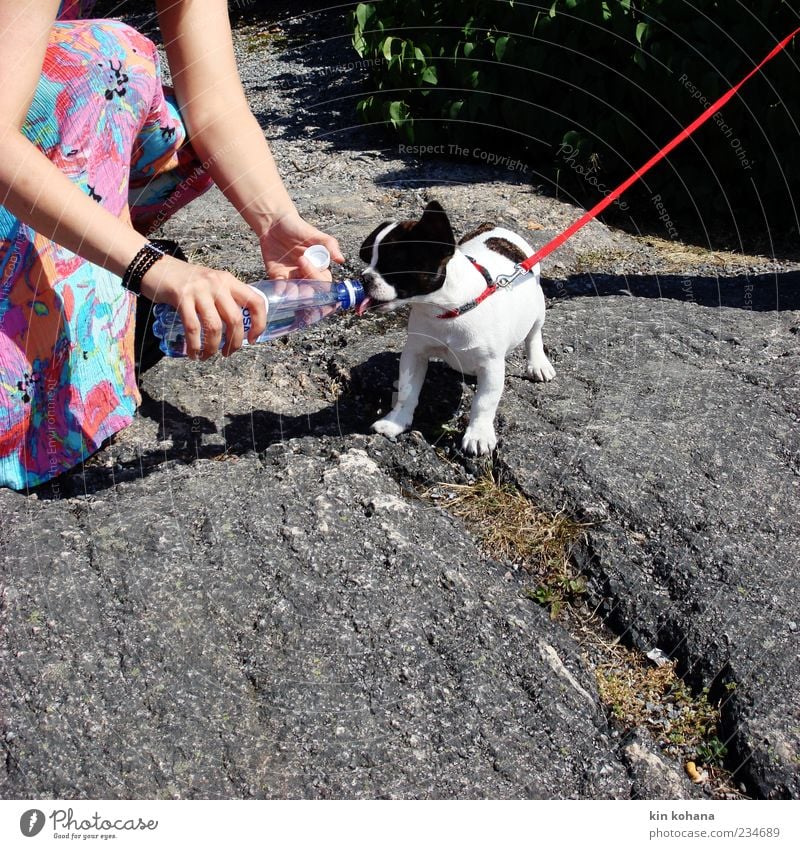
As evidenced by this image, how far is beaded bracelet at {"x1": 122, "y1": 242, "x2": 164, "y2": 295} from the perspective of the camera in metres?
1.78

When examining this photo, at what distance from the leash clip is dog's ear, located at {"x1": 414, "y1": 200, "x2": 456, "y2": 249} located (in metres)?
0.24

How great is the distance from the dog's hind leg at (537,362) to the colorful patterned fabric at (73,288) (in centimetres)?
117

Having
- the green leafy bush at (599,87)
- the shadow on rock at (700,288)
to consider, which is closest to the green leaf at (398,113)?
the green leafy bush at (599,87)

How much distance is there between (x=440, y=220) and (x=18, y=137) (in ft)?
2.94

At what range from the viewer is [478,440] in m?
2.36

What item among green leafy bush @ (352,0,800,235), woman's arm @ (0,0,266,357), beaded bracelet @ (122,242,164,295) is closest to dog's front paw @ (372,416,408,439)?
woman's arm @ (0,0,266,357)

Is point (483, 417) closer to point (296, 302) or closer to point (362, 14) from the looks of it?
point (296, 302)

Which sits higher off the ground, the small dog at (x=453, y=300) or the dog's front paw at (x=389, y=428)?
the small dog at (x=453, y=300)

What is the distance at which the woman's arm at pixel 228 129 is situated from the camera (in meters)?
2.27

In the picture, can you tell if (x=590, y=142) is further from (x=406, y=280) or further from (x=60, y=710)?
(x=60, y=710)

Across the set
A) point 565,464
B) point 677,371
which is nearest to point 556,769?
point 565,464

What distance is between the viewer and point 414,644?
1.85m
